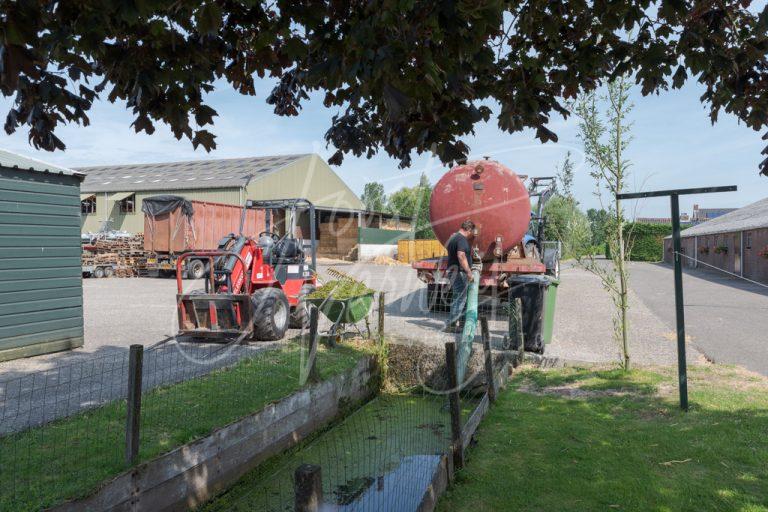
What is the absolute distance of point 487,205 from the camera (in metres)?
10.0

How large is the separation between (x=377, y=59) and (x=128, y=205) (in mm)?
32166

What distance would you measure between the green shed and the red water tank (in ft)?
21.1

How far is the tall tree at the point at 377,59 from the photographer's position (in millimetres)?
2965

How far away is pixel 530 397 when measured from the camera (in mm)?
6141

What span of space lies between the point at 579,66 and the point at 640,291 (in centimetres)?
1571

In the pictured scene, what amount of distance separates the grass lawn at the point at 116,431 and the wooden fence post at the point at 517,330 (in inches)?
108

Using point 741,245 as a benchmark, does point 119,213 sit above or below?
above

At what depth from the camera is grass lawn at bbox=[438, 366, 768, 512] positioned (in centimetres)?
380

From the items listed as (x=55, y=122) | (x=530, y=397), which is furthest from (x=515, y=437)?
(x=55, y=122)

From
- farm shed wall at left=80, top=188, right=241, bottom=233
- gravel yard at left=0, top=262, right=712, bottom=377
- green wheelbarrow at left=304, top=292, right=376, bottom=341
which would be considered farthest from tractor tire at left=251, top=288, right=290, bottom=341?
farm shed wall at left=80, top=188, right=241, bottom=233

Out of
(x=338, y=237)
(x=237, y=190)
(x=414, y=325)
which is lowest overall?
(x=414, y=325)

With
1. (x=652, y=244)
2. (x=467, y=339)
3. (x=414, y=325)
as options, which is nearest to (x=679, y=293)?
(x=467, y=339)

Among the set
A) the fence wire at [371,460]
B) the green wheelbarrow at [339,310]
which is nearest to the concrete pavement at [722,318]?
the fence wire at [371,460]

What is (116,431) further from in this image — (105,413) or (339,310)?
(339,310)
